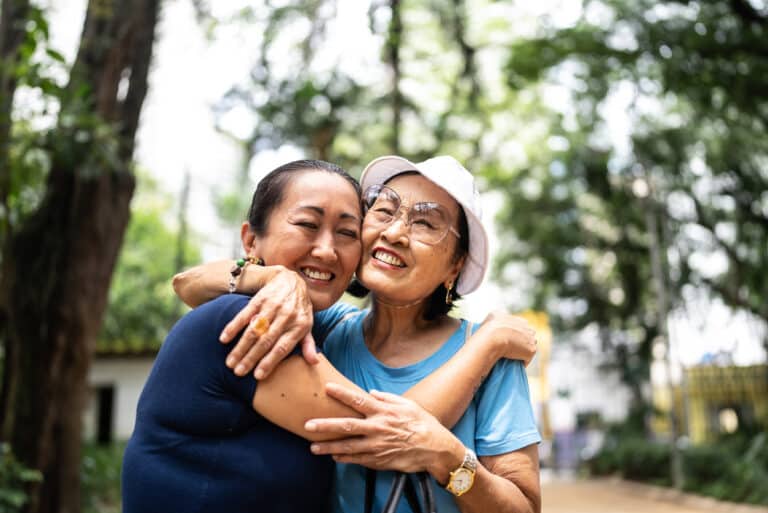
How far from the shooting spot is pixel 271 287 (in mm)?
1769

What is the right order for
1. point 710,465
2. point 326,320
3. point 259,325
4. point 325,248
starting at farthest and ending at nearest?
point 710,465 < point 326,320 < point 325,248 < point 259,325

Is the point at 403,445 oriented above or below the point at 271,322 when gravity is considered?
below

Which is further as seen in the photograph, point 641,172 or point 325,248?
point 641,172

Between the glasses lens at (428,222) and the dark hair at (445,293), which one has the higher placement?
the glasses lens at (428,222)

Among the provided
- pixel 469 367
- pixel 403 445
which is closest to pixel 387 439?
pixel 403 445

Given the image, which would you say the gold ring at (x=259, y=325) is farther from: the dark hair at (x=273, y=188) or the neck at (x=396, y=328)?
the neck at (x=396, y=328)

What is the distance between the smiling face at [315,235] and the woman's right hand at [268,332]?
23 centimetres

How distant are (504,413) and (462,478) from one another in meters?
0.25

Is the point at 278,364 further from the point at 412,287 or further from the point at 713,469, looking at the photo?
the point at 713,469

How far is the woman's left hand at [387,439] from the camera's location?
5.62 ft

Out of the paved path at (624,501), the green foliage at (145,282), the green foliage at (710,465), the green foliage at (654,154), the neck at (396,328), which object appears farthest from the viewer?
the green foliage at (145,282)

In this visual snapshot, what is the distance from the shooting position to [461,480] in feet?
5.76

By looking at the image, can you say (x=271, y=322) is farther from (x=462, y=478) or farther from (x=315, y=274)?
(x=462, y=478)

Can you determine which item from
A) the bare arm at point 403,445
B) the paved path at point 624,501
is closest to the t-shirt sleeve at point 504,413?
the bare arm at point 403,445
